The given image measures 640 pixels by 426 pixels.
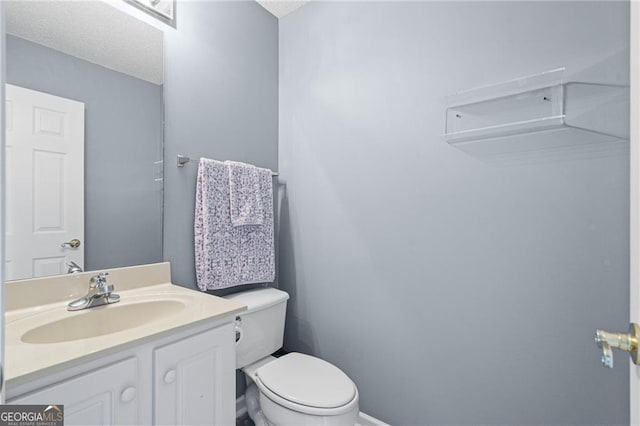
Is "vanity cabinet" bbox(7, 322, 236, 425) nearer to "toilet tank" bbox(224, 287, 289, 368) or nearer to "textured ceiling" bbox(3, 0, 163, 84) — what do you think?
"toilet tank" bbox(224, 287, 289, 368)

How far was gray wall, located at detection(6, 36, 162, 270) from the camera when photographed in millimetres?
1070

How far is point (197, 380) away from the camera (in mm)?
947

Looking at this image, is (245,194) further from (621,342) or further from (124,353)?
(621,342)

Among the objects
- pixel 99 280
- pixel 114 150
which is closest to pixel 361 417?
pixel 99 280

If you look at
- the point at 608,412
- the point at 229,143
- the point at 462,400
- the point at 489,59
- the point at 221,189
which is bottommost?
the point at 462,400

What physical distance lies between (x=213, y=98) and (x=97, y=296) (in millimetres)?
1035

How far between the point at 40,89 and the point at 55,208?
0.41 metres

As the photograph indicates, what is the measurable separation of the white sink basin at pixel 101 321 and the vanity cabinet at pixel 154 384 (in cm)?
24

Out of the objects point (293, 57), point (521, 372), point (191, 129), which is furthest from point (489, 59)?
point (191, 129)

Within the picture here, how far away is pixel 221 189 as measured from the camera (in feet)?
4.83

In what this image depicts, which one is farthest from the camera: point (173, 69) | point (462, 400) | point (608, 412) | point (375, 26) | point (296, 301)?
point (296, 301)

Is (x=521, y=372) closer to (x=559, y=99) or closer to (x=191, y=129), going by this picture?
(x=559, y=99)

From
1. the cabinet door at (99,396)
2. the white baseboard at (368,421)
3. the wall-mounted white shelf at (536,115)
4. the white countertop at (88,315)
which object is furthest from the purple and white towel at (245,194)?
the white baseboard at (368,421)

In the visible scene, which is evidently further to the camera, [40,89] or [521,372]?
[521,372]
